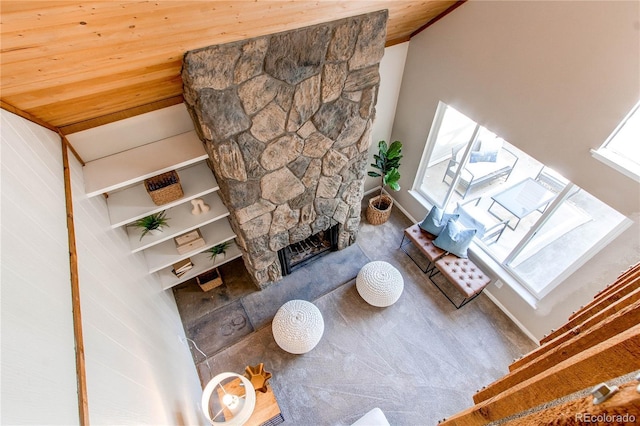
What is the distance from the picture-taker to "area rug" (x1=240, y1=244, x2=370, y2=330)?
381cm

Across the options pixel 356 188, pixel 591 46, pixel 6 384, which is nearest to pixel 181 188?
pixel 356 188

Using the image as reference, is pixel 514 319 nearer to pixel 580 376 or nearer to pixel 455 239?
pixel 455 239

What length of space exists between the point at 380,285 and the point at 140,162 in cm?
265

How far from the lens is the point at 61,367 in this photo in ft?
3.42

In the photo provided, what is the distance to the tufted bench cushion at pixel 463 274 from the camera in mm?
3580

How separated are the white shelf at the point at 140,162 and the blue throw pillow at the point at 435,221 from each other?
2670mm

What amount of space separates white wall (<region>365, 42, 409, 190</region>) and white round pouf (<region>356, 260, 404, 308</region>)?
62.2 inches

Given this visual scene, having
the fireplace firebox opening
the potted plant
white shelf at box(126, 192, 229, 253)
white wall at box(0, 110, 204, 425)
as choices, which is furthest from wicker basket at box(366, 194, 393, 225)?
white wall at box(0, 110, 204, 425)

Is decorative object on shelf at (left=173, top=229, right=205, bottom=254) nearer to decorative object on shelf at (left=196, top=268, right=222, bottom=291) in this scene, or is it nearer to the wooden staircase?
decorative object on shelf at (left=196, top=268, right=222, bottom=291)

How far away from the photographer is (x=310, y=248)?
4230 mm

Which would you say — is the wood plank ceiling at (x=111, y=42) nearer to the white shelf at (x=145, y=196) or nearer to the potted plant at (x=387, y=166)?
the white shelf at (x=145, y=196)

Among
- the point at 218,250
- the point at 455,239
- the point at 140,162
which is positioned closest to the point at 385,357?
the point at 455,239

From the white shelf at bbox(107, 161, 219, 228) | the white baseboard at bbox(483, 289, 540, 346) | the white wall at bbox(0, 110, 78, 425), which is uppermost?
the white wall at bbox(0, 110, 78, 425)

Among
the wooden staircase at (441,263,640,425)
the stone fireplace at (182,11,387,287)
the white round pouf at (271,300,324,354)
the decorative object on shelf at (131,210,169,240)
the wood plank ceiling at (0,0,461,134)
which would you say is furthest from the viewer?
the white round pouf at (271,300,324,354)
